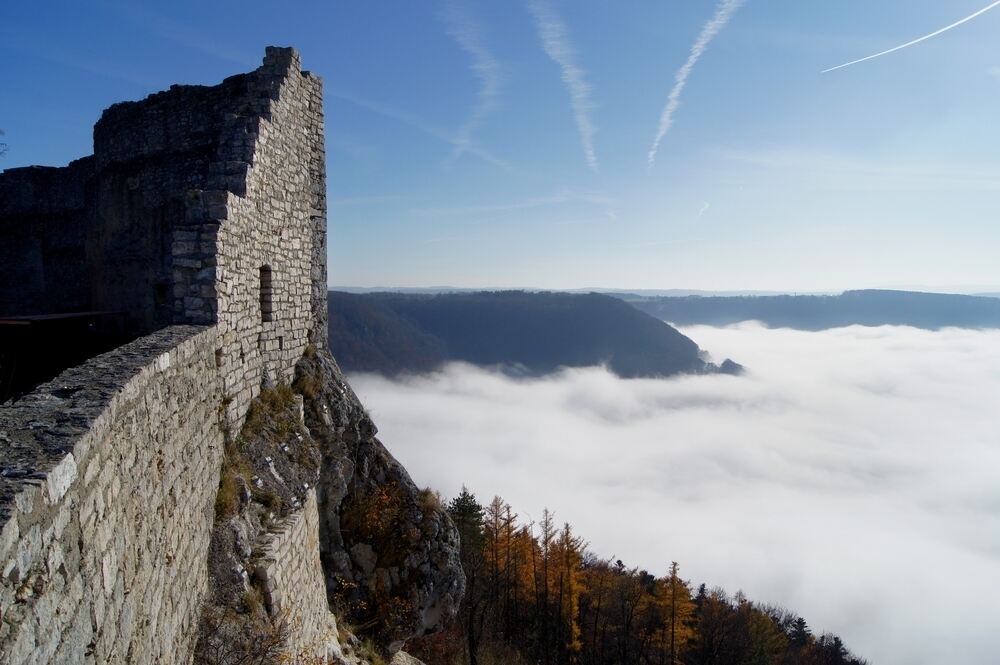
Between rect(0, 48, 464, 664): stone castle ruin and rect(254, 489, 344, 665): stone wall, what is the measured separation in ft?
0.15

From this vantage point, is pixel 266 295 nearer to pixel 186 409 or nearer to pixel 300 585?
pixel 186 409

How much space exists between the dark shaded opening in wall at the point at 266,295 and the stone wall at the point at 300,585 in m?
2.95

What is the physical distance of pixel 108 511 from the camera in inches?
134

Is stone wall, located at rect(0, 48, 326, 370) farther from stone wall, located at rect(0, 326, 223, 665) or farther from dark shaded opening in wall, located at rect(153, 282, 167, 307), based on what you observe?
stone wall, located at rect(0, 326, 223, 665)

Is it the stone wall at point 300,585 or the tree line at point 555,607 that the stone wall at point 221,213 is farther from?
the tree line at point 555,607

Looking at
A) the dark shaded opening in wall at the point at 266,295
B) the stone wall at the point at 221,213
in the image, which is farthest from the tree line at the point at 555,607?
the dark shaded opening in wall at the point at 266,295

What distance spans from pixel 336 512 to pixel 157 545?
6798mm

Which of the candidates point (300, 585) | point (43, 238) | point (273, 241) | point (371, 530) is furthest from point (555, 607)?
point (273, 241)

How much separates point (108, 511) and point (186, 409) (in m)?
2.41

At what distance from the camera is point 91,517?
3111 mm

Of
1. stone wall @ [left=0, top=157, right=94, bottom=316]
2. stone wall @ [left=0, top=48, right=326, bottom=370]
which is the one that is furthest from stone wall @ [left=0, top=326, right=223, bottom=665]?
stone wall @ [left=0, top=157, right=94, bottom=316]

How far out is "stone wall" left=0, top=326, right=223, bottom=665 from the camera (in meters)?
2.44

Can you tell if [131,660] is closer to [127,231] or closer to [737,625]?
[127,231]

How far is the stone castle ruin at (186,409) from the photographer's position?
3.04 meters
